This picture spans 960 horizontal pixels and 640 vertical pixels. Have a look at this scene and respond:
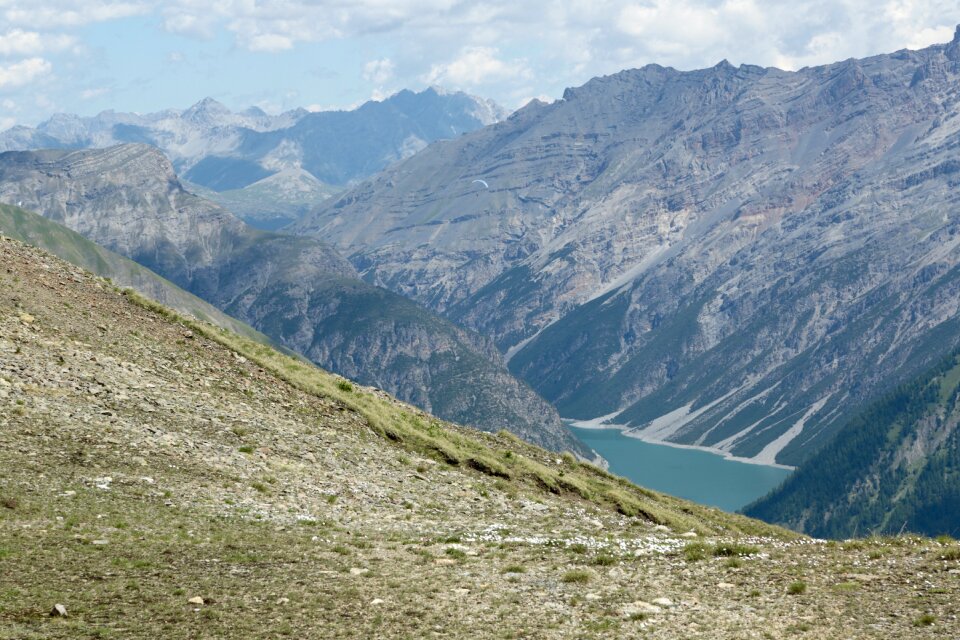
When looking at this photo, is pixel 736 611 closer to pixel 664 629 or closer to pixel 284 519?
pixel 664 629

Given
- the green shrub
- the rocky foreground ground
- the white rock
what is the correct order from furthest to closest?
the green shrub < the white rock < the rocky foreground ground

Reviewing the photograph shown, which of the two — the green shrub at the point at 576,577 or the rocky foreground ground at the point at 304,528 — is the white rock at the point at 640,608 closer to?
the rocky foreground ground at the point at 304,528

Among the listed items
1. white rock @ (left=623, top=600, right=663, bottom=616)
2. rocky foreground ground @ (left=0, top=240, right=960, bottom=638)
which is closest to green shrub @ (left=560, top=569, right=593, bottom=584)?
rocky foreground ground @ (left=0, top=240, right=960, bottom=638)

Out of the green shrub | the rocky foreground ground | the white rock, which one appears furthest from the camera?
the green shrub

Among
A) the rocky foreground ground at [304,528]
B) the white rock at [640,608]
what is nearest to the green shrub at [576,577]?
the rocky foreground ground at [304,528]

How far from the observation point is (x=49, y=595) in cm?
Result: 3181

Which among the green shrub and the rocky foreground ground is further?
the green shrub

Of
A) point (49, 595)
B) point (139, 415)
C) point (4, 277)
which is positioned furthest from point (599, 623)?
point (4, 277)

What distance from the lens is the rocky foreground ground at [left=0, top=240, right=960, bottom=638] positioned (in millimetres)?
32094

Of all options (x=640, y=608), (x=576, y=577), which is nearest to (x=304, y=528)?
(x=576, y=577)

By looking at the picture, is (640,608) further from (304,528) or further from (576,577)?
(304,528)

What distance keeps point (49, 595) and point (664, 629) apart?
54.6 ft

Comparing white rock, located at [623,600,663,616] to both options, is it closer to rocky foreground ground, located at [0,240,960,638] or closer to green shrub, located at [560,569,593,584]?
rocky foreground ground, located at [0,240,960,638]

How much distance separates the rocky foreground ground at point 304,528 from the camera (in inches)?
1264
